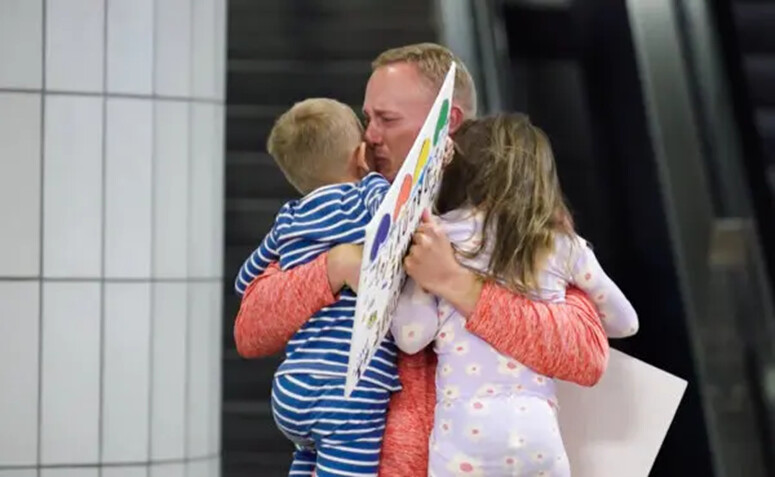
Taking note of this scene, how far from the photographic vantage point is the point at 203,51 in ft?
13.9

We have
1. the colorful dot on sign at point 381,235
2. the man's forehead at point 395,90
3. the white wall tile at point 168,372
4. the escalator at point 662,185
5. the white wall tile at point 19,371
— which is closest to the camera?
the colorful dot on sign at point 381,235

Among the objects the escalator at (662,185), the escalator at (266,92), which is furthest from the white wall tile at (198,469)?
the escalator at (662,185)

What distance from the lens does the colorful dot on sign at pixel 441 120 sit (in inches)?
67.9

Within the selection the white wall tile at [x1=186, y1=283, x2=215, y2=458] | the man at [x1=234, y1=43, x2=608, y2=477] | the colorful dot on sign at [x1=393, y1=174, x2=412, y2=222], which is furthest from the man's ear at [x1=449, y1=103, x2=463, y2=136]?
the white wall tile at [x1=186, y1=283, x2=215, y2=458]

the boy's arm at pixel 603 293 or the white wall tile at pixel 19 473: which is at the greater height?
the boy's arm at pixel 603 293

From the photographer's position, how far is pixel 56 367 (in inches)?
155

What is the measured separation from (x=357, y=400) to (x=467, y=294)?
0.66 ft

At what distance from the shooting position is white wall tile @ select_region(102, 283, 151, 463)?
3.96 meters

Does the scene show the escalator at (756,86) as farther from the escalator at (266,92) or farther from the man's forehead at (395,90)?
the man's forehead at (395,90)

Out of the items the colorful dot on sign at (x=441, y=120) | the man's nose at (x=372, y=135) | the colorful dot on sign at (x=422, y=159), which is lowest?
the colorful dot on sign at (x=422, y=159)

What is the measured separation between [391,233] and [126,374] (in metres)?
2.42

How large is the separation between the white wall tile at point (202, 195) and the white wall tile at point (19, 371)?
478 mm

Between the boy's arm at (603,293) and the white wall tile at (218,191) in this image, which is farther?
the white wall tile at (218,191)

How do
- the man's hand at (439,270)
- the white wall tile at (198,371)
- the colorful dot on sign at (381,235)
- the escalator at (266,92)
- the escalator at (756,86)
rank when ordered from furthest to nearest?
the escalator at (266,92), the white wall tile at (198,371), the escalator at (756,86), the man's hand at (439,270), the colorful dot on sign at (381,235)
